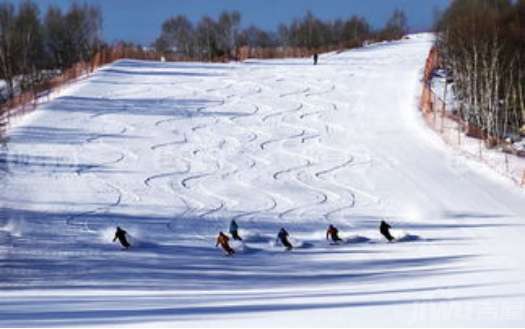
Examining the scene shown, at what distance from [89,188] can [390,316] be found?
56.0 feet

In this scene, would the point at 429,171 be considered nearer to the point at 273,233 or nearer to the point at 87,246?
the point at 273,233

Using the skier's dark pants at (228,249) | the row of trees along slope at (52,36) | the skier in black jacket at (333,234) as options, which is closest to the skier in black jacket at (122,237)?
the skier's dark pants at (228,249)

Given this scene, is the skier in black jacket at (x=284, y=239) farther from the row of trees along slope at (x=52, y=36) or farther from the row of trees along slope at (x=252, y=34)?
the row of trees along slope at (x=252, y=34)

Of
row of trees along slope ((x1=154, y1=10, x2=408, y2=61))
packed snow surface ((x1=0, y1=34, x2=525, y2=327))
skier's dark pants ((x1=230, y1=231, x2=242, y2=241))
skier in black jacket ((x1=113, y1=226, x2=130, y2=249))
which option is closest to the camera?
packed snow surface ((x1=0, y1=34, x2=525, y2=327))

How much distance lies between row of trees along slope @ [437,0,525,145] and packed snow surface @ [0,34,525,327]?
A: 112 inches

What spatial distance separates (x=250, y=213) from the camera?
24812 millimetres

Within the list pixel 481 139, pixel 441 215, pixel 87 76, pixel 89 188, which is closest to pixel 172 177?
pixel 89 188

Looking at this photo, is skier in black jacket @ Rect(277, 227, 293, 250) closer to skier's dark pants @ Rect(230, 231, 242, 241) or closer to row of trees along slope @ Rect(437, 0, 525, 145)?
skier's dark pants @ Rect(230, 231, 242, 241)


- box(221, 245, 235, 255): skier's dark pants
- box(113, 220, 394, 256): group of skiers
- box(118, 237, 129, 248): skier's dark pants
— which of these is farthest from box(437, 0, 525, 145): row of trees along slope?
box(118, 237, 129, 248): skier's dark pants

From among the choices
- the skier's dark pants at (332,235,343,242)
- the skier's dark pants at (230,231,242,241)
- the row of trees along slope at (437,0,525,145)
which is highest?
the row of trees along slope at (437,0,525,145)

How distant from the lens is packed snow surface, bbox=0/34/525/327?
13.2 metres

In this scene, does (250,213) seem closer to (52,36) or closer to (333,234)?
(333,234)

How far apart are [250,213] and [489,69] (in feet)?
65.8

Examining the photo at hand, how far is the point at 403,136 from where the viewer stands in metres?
35.4
